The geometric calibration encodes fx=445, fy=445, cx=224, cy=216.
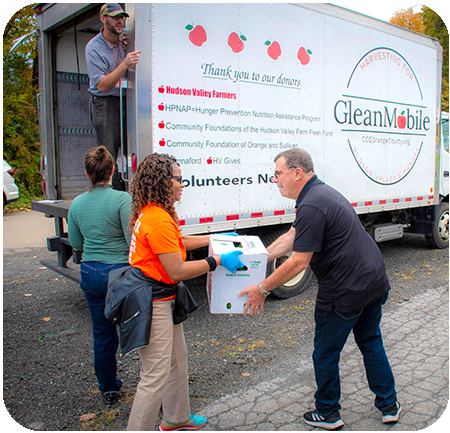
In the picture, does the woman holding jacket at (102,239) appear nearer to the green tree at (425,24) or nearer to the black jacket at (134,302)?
the black jacket at (134,302)

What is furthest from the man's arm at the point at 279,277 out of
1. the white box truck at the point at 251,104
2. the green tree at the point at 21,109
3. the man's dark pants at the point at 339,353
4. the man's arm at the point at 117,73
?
the green tree at the point at 21,109

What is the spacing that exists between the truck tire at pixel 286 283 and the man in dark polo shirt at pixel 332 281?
8.07 ft

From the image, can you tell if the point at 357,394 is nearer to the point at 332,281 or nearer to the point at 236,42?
the point at 332,281

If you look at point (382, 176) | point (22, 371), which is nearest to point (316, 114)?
point (382, 176)

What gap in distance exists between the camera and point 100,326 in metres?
3.17

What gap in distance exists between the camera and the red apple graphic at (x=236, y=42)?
15.3ft

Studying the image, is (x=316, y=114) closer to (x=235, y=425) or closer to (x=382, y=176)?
(x=382, y=176)

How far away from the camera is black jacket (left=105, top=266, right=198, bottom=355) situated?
7.98ft

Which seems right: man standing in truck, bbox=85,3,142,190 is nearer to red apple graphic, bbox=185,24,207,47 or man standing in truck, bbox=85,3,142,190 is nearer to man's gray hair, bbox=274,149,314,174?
red apple graphic, bbox=185,24,207,47

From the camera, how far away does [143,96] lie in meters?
4.08

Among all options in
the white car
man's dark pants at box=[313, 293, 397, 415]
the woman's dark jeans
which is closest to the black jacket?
the woman's dark jeans

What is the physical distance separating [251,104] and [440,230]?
521cm

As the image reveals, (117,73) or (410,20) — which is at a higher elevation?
(410,20)

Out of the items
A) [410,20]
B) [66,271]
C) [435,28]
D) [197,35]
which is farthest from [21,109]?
[410,20]
